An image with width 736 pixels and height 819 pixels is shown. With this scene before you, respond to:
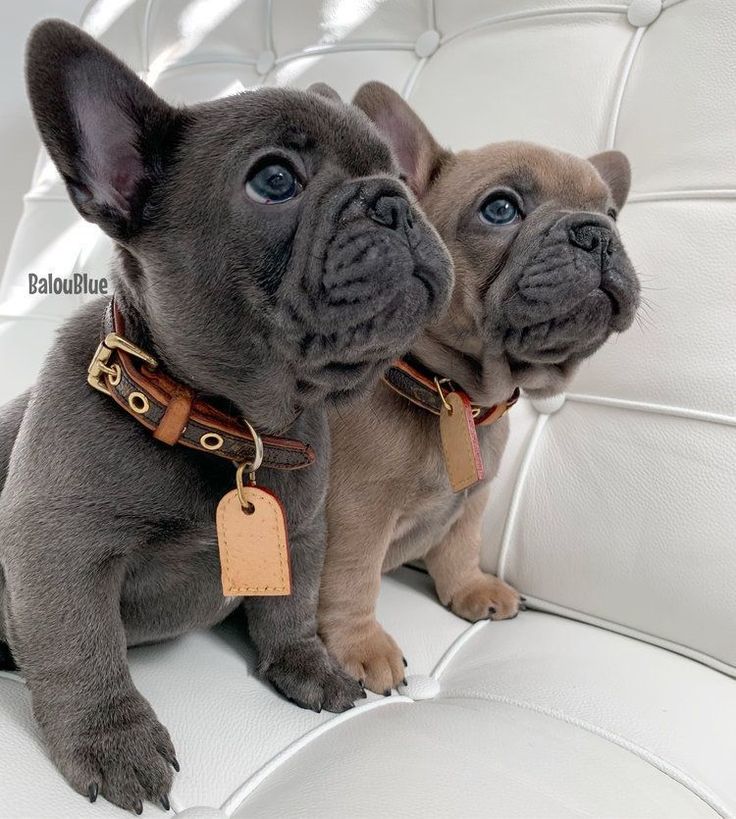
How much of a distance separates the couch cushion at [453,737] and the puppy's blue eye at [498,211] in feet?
1.72

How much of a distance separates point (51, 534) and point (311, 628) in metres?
0.33

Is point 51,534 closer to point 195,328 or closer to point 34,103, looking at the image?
point 195,328

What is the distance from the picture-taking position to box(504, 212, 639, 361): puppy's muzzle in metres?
0.82

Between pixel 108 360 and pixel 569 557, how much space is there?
677 millimetres

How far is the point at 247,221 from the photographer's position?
63cm

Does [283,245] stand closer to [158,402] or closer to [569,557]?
[158,402]

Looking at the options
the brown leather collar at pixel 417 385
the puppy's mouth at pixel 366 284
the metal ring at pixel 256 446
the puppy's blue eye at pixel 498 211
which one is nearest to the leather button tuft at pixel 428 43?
the puppy's blue eye at pixel 498 211

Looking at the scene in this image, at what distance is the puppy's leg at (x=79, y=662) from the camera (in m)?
0.64

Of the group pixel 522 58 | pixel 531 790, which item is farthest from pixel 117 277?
pixel 522 58

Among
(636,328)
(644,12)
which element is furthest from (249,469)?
(644,12)

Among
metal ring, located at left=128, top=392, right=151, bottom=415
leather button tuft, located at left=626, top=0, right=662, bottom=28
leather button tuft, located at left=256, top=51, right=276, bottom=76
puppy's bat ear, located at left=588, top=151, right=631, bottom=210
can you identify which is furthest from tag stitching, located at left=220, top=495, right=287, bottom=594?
leather button tuft, located at left=256, top=51, right=276, bottom=76

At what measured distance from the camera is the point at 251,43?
1630 mm

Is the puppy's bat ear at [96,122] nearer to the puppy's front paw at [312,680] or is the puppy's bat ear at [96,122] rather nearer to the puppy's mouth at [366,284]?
the puppy's mouth at [366,284]

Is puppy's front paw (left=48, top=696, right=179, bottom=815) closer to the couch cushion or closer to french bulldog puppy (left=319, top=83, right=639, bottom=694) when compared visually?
the couch cushion
